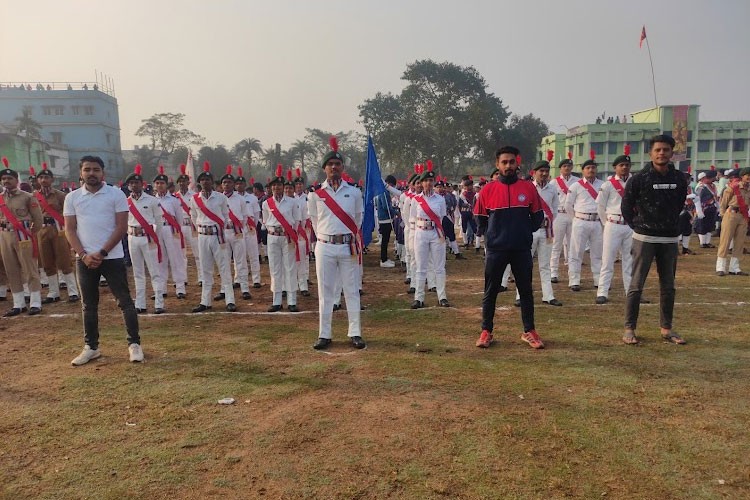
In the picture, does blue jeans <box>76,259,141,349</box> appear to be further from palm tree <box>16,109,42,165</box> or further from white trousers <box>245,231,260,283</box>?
palm tree <box>16,109,42,165</box>

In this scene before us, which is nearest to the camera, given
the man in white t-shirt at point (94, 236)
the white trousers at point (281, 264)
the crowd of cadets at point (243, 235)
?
the man in white t-shirt at point (94, 236)

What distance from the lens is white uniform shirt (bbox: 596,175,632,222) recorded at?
311 inches

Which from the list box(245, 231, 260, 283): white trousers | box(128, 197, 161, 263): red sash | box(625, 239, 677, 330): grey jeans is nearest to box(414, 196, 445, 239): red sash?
box(625, 239, 677, 330): grey jeans

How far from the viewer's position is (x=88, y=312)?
5.65 metres

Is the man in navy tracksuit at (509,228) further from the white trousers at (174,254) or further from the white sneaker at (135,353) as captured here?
the white trousers at (174,254)

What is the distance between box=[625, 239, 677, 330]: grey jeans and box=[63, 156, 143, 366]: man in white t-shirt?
552 centimetres

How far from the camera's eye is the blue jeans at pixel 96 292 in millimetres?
5590

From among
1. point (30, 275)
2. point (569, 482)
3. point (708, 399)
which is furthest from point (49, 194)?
point (708, 399)

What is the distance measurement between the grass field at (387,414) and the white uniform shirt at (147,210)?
6.73 feet

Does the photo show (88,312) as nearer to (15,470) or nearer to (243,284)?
(15,470)

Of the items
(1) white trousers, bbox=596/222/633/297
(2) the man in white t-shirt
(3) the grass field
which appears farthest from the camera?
(1) white trousers, bbox=596/222/633/297

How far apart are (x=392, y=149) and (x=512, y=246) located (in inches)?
1708

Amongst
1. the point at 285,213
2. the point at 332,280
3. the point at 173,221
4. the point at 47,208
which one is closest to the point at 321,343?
the point at 332,280

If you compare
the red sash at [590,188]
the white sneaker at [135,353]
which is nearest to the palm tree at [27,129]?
the white sneaker at [135,353]
